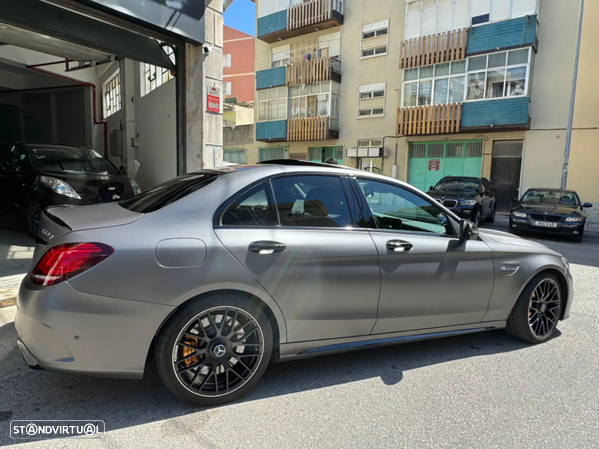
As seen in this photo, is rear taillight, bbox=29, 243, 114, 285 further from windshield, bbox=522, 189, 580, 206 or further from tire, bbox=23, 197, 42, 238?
windshield, bbox=522, 189, 580, 206

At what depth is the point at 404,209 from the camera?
3.45 meters

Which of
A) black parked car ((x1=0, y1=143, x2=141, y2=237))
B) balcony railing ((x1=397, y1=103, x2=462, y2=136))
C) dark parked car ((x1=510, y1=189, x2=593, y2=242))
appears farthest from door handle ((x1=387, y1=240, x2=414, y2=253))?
balcony railing ((x1=397, y1=103, x2=462, y2=136))

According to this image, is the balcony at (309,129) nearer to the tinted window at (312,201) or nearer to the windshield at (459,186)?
the windshield at (459,186)

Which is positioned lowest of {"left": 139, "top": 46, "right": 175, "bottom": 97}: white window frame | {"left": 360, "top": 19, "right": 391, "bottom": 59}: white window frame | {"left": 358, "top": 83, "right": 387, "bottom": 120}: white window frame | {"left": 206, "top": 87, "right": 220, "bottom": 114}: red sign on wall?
{"left": 206, "top": 87, "right": 220, "bottom": 114}: red sign on wall

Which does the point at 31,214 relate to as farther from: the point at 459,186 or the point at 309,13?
the point at 309,13

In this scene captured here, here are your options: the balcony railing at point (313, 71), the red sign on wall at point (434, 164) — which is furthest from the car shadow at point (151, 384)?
the balcony railing at point (313, 71)

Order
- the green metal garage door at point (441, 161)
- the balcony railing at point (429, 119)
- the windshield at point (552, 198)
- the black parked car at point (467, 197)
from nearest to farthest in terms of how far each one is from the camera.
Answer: the windshield at point (552, 198)
the black parked car at point (467, 197)
the balcony railing at point (429, 119)
the green metal garage door at point (441, 161)

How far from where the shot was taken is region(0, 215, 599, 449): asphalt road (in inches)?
93.3

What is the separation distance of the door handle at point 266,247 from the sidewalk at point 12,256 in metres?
3.15

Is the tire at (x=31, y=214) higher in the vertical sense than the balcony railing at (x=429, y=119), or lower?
lower

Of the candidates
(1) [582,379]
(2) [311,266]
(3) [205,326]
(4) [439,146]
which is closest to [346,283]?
(2) [311,266]

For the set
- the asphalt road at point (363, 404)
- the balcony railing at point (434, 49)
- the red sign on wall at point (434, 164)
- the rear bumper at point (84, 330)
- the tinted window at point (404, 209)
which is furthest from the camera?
the red sign on wall at point (434, 164)

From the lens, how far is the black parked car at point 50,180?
6605 mm

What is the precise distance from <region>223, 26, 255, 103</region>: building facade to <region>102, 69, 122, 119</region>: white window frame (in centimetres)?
2606
